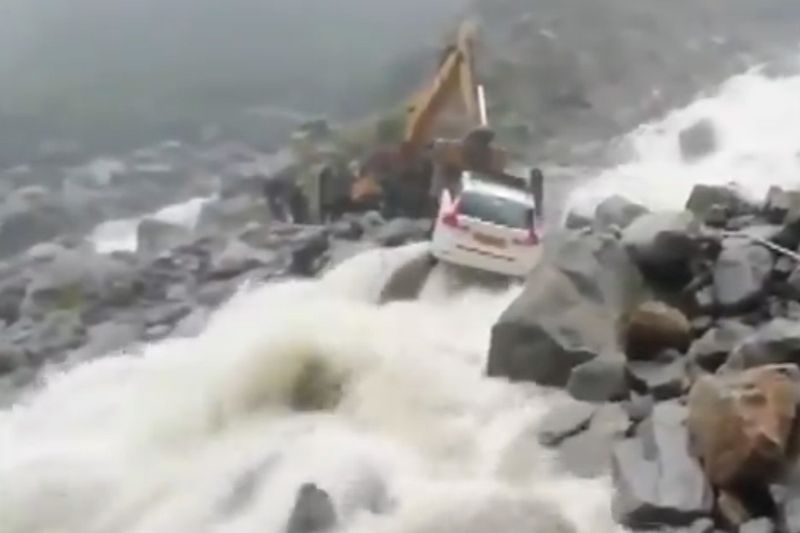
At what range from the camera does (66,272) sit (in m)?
18.0

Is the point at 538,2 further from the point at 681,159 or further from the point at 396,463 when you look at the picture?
the point at 396,463

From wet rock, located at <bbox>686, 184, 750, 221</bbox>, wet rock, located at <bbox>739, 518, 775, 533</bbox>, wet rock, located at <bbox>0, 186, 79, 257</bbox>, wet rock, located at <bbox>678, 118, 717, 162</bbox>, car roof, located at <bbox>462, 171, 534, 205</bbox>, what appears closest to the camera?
wet rock, located at <bbox>739, 518, 775, 533</bbox>

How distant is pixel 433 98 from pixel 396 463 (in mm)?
9683

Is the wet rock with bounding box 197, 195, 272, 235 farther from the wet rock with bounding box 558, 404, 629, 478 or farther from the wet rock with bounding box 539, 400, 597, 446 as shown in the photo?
the wet rock with bounding box 558, 404, 629, 478

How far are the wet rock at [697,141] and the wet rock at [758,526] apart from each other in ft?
55.8

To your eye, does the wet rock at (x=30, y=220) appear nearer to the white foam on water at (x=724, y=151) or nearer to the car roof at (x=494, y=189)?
the white foam on water at (x=724, y=151)

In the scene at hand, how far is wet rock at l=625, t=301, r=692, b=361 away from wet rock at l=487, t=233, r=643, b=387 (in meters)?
0.21

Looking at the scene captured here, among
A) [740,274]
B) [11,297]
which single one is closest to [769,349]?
[740,274]

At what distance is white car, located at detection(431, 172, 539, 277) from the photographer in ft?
43.4

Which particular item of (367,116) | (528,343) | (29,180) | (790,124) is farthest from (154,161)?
(528,343)

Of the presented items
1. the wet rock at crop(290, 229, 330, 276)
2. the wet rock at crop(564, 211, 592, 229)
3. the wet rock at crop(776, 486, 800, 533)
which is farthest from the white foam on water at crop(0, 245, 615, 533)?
the wet rock at crop(290, 229, 330, 276)

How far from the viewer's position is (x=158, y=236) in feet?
69.6

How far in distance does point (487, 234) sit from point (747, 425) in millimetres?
5859

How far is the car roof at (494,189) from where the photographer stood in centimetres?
1408
